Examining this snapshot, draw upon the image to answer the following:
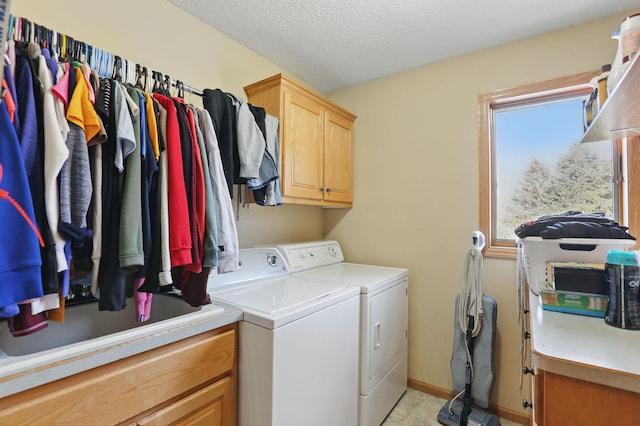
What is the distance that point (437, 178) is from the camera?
231 centimetres

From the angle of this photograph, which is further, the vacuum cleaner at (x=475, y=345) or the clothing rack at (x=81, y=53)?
the vacuum cleaner at (x=475, y=345)

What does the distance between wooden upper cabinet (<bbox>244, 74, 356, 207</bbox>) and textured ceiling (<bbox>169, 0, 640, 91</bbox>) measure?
0.33m

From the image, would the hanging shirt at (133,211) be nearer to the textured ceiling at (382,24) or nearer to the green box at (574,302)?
the textured ceiling at (382,24)

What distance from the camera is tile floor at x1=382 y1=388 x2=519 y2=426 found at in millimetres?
1972

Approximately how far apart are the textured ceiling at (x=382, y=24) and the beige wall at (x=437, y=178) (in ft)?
0.46

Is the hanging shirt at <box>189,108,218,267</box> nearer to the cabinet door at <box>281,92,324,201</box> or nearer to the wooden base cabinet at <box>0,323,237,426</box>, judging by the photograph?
the wooden base cabinet at <box>0,323,237,426</box>

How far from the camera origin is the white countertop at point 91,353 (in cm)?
76

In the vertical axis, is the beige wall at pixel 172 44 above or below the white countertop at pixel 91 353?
above

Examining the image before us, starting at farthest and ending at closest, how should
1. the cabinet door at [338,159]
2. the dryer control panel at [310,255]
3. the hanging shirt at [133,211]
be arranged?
1. the cabinet door at [338,159]
2. the dryer control panel at [310,255]
3. the hanging shirt at [133,211]

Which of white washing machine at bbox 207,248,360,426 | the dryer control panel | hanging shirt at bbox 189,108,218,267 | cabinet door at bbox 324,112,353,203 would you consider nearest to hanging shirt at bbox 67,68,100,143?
hanging shirt at bbox 189,108,218,267

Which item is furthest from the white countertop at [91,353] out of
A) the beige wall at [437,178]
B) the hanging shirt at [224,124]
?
the beige wall at [437,178]

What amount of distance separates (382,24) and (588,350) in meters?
1.91

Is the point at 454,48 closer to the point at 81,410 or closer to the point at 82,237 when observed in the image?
the point at 82,237

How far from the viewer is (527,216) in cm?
211
